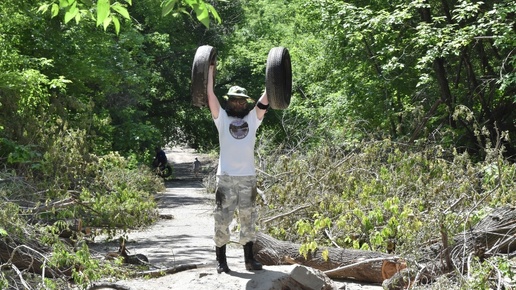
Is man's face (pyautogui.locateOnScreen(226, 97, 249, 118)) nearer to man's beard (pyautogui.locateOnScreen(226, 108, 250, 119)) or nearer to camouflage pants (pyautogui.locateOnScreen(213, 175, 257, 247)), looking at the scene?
man's beard (pyautogui.locateOnScreen(226, 108, 250, 119))

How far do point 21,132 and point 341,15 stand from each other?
8391 mm

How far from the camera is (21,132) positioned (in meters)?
15.1

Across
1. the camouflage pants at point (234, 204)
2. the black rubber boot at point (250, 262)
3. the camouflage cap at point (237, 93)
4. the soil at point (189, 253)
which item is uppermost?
the camouflage cap at point (237, 93)

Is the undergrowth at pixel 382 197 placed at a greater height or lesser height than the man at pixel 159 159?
greater

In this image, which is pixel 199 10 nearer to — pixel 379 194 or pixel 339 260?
pixel 339 260

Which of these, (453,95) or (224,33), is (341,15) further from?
(224,33)

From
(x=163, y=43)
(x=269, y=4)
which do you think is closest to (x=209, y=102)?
(x=163, y=43)

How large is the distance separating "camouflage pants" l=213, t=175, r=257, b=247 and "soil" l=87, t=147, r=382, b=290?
1.31ft

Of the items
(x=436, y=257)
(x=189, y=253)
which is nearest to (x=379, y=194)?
(x=189, y=253)

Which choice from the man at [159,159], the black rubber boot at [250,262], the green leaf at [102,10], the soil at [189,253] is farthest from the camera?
the man at [159,159]

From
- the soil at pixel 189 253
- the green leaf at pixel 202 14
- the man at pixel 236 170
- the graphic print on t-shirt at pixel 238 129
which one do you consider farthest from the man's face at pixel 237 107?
the green leaf at pixel 202 14

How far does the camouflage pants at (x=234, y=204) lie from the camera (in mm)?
8727

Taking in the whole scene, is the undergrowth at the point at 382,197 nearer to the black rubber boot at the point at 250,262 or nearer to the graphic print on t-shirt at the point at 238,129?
the black rubber boot at the point at 250,262

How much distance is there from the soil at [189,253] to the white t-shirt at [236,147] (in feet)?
3.49
